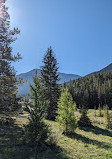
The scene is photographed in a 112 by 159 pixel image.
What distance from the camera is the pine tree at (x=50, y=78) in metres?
21.5

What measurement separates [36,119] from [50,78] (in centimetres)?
1498

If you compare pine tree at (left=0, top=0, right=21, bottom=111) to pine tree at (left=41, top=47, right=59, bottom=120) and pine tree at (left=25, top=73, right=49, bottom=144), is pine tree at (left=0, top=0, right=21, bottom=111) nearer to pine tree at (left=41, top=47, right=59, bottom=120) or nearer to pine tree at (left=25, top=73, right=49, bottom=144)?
pine tree at (left=25, top=73, right=49, bottom=144)

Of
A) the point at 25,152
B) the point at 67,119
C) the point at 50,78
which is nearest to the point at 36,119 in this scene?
the point at 25,152

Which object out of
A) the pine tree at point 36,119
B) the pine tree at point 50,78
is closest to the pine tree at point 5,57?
the pine tree at point 36,119

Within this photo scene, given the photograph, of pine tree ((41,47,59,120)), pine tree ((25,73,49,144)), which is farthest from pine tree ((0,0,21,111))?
pine tree ((41,47,59,120))

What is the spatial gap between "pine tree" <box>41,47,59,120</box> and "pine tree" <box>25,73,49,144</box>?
1230cm

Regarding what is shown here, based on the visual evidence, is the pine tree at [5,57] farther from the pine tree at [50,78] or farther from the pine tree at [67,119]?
the pine tree at [50,78]

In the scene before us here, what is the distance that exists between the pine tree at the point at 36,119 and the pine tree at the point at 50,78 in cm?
1230

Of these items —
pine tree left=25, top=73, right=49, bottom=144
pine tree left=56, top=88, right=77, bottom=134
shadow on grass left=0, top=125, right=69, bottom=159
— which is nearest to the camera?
shadow on grass left=0, top=125, right=69, bottom=159

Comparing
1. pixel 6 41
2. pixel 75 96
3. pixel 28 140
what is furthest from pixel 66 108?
pixel 75 96

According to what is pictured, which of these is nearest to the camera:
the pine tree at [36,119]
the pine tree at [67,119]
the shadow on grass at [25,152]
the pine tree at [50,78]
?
the shadow on grass at [25,152]

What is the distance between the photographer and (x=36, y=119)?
8.39 meters

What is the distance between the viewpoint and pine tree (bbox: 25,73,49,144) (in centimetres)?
802

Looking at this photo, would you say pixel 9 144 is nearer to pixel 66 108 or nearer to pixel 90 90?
pixel 66 108
